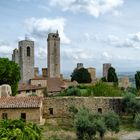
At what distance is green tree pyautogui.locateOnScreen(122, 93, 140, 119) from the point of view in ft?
129

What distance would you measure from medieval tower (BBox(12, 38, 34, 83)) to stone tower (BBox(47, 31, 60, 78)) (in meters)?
12.5

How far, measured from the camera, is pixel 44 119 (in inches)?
1503

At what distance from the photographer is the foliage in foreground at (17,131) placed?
12258 mm

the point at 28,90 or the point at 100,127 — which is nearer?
the point at 100,127

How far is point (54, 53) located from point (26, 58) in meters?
15.4

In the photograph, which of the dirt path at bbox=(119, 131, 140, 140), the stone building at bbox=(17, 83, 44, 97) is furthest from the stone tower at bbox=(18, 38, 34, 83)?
the dirt path at bbox=(119, 131, 140, 140)

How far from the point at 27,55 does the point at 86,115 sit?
5863 cm

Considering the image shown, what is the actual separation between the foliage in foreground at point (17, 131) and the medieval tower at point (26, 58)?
7417cm

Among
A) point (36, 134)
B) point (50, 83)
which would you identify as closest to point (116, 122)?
point (36, 134)

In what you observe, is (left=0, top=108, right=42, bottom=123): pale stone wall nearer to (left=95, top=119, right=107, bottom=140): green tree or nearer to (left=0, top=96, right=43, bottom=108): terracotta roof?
(left=0, top=96, right=43, bottom=108): terracotta roof

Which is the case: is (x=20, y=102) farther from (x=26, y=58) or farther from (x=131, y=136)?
(x=26, y=58)

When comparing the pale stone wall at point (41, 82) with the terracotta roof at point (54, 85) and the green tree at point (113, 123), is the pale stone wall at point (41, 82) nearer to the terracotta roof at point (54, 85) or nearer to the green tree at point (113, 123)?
the terracotta roof at point (54, 85)

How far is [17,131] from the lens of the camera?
12.5 meters

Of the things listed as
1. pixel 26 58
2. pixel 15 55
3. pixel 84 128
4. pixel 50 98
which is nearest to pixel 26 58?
pixel 26 58
